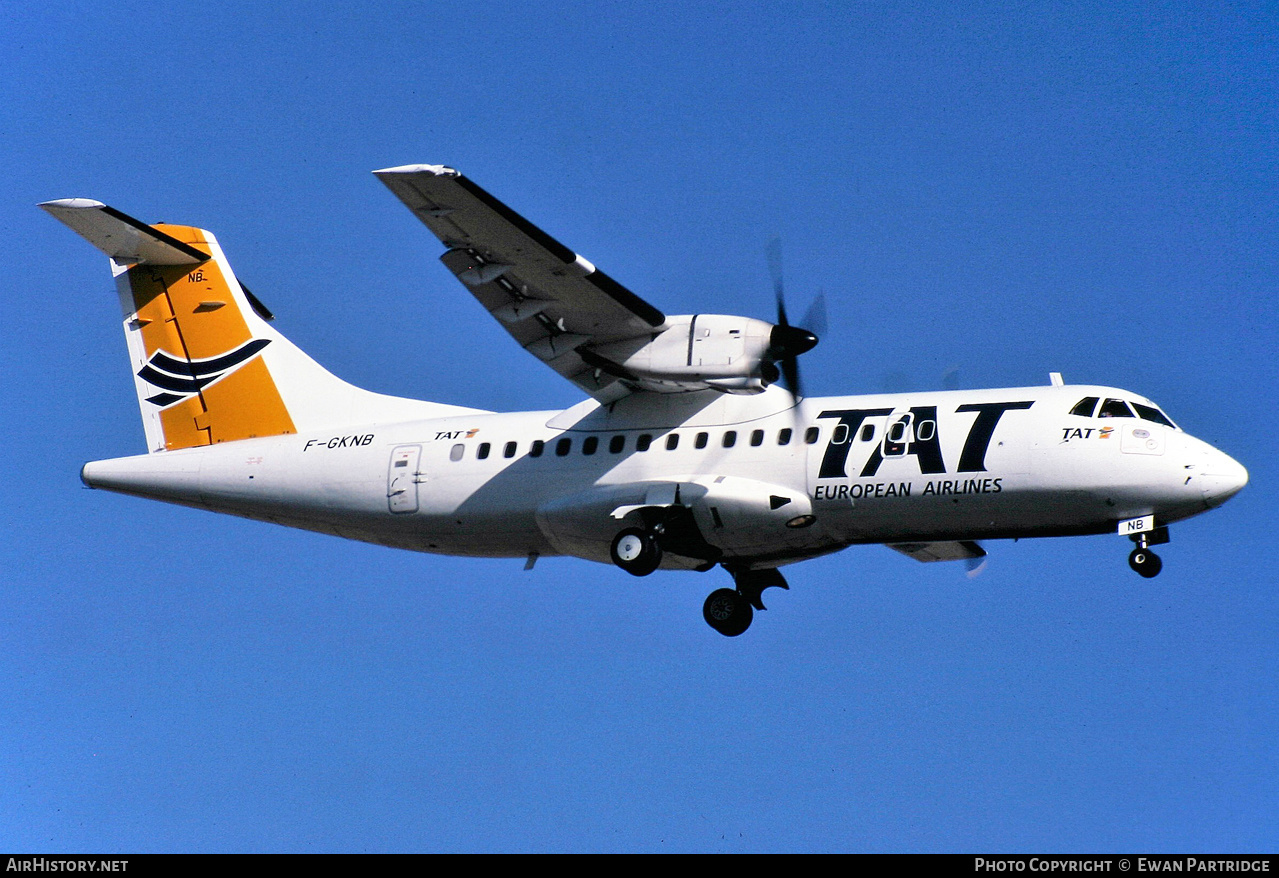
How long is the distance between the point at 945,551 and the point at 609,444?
4.61m

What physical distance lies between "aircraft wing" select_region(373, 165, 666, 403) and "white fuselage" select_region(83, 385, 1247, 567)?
1170 millimetres

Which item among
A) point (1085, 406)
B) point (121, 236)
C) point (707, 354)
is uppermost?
point (121, 236)

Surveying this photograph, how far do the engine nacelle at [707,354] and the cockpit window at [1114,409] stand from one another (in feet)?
11.9

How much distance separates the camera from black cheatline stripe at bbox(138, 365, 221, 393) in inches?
854

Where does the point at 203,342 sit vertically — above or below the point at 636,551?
above

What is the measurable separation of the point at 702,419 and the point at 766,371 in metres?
1.62

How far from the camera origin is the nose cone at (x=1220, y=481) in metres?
16.9

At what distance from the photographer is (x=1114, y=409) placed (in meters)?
17.6

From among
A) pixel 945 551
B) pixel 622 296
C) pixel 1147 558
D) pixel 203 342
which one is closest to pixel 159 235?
pixel 203 342

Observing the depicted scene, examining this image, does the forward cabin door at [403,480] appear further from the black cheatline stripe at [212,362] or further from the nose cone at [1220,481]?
the nose cone at [1220,481]

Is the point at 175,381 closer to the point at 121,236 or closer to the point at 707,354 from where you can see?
the point at 121,236

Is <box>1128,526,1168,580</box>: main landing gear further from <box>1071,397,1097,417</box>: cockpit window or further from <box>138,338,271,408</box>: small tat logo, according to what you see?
<box>138,338,271,408</box>: small tat logo

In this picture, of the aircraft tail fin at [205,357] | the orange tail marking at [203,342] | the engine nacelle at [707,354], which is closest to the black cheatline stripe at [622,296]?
the engine nacelle at [707,354]

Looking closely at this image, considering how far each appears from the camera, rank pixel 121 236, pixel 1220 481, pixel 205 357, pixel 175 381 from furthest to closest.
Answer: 1. pixel 205 357
2. pixel 175 381
3. pixel 121 236
4. pixel 1220 481
